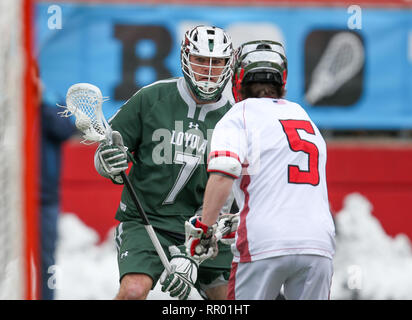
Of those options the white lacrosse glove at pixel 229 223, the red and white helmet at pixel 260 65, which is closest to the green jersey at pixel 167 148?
the white lacrosse glove at pixel 229 223

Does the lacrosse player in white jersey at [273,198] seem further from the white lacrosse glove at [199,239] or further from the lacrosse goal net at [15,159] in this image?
the lacrosse goal net at [15,159]

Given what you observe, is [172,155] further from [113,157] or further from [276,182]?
[276,182]

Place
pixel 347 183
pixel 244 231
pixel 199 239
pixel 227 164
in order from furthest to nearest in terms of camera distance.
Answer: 1. pixel 347 183
2. pixel 199 239
3. pixel 244 231
4. pixel 227 164

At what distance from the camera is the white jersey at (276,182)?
3254 mm

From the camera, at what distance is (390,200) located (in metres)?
7.04

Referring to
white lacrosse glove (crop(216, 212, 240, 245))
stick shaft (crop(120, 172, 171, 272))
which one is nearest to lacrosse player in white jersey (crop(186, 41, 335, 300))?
white lacrosse glove (crop(216, 212, 240, 245))

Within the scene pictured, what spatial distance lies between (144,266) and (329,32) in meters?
3.91

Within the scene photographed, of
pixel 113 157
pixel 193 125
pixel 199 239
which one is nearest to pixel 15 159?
pixel 113 157

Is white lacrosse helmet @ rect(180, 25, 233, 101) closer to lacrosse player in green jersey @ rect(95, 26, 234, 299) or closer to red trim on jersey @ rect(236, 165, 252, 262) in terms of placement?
lacrosse player in green jersey @ rect(95, 26, 234, 299)

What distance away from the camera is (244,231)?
333 centimetres

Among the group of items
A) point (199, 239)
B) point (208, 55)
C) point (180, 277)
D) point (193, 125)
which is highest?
point (208, 55)

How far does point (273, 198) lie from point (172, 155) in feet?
3.10

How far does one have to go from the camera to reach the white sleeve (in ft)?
10.6

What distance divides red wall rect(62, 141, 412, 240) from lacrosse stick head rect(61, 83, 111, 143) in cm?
305
